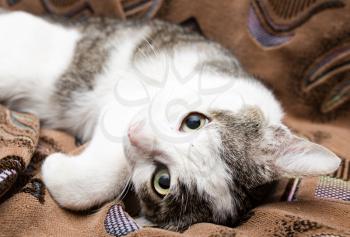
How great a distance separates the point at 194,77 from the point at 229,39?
1.77 ft

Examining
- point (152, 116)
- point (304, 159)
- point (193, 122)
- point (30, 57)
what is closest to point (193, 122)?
point (193, 122)

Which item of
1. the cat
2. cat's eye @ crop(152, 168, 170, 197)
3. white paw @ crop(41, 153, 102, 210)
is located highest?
the cat

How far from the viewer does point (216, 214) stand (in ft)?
3.50

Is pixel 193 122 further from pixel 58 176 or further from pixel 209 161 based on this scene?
pixel 58 176

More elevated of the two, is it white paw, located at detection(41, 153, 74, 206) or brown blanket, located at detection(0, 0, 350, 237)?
brown blanket, located at detection(0, 0, 350, 237)

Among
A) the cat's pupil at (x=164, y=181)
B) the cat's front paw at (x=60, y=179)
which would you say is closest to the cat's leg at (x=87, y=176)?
the cat's front paw at (x=60, y=179)

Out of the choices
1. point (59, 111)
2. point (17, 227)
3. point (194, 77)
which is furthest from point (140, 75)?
point (17, 227)

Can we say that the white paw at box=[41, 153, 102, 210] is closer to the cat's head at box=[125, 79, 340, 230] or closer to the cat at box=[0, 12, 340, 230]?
the cat at box=[0, 12, 340, 230]

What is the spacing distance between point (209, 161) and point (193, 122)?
0.40 feet

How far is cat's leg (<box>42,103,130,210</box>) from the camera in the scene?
109cm

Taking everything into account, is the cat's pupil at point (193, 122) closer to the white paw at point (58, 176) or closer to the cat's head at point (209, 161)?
the cat's head at point (209, 161)

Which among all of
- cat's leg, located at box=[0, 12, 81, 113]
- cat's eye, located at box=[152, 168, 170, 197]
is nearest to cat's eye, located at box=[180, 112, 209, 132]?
cat's eye, located at box=[152, 168, 170, 197]

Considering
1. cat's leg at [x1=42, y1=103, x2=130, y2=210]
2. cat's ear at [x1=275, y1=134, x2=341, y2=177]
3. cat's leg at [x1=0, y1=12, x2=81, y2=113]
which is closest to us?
cat's ear at [x1=275, y1=134, x2=341, y2=177]

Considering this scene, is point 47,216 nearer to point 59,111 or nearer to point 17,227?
point 17,227
